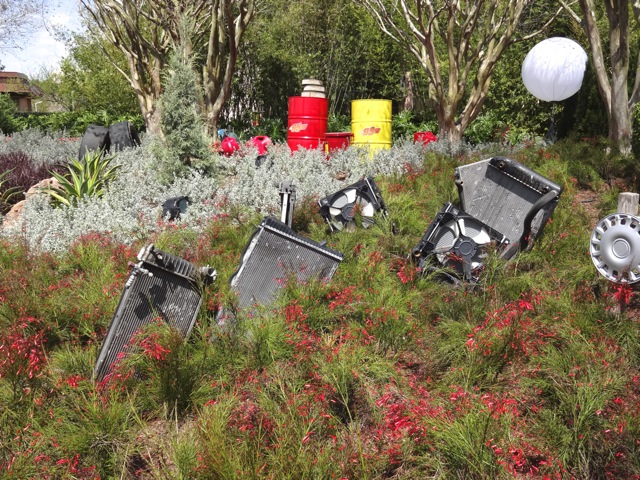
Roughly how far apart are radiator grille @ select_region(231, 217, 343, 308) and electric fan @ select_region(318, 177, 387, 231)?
148 cm

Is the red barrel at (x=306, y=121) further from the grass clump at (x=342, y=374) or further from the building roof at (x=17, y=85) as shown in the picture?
the building roof at (x=17, y=85)

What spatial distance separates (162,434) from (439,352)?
1.65m

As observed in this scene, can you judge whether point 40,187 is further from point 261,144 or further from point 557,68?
point 557,68

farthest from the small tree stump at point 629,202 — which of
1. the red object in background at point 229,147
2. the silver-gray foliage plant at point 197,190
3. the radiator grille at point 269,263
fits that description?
the red object in background at point 229,147

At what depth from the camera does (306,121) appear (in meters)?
11.0

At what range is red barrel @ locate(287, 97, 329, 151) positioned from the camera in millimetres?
11000

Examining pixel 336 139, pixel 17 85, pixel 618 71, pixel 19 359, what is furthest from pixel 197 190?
pixel 17 85

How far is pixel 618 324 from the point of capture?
3.60 metres

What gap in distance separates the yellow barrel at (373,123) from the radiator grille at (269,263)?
6.85 metres

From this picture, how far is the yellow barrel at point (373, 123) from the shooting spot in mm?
10812

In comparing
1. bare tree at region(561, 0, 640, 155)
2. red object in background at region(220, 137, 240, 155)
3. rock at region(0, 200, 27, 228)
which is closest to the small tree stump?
bare tree at region(561, 0, 640, 155)

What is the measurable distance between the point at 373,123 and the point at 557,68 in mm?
3331

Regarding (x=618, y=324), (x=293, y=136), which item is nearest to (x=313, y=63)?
(x=293, y=136)

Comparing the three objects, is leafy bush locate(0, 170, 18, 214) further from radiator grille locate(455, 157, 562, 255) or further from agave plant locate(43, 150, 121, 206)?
radiator grille locate(455, 157, 562, 255)
